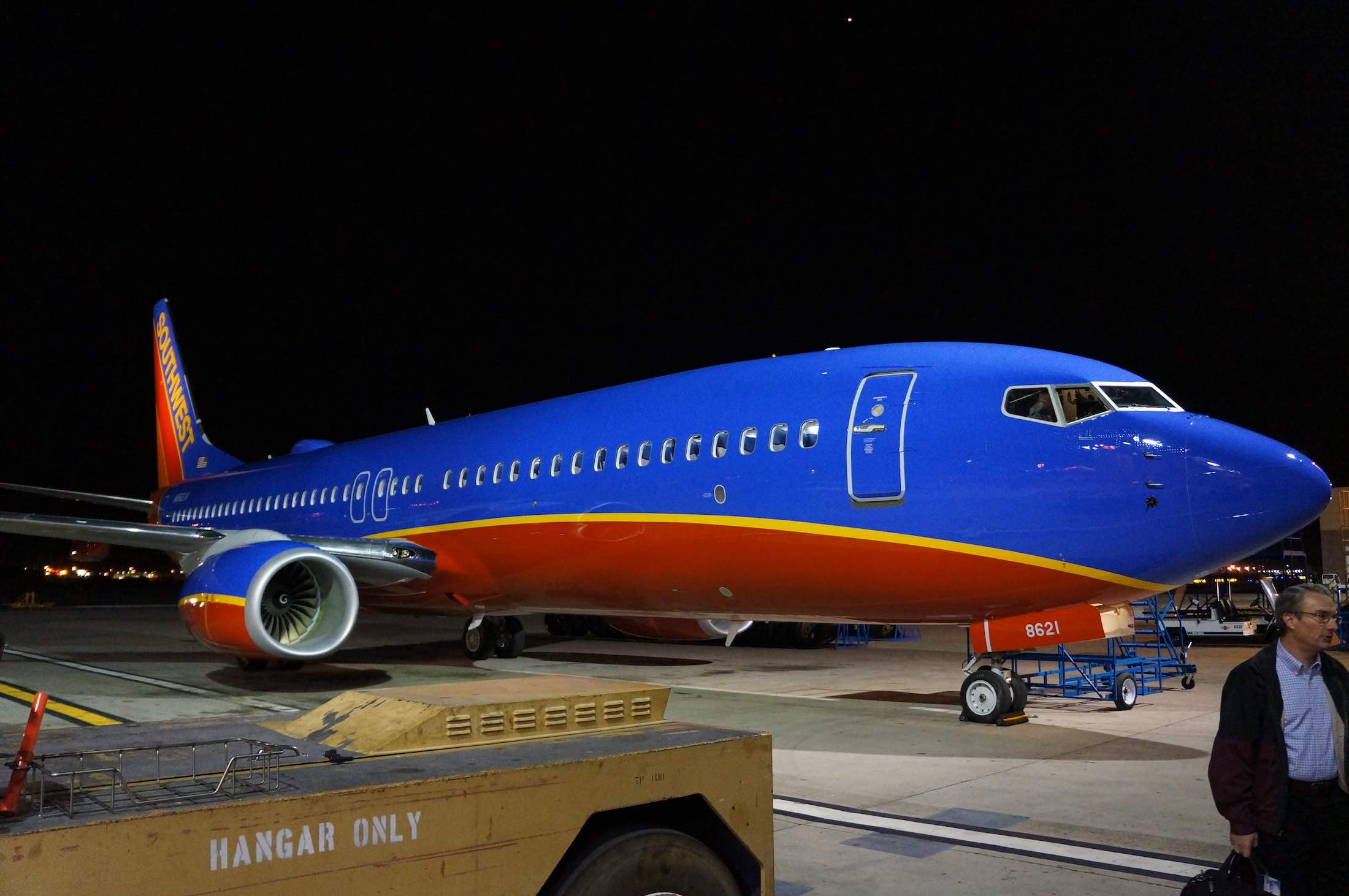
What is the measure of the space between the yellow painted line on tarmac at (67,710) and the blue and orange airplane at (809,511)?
1.58 meters

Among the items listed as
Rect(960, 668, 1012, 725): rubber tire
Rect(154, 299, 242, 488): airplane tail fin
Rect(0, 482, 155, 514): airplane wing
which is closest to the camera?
Rect(960, 668, 1012, 725): rubber tire

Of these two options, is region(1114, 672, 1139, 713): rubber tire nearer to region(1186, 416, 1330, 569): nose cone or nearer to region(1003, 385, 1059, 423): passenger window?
region(1186, 416, 1330, 569): nose cone

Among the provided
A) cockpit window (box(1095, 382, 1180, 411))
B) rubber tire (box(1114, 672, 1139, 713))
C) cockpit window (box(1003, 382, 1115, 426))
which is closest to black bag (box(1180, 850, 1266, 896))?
cockpit window (box(1003, 382, 1115, 426))

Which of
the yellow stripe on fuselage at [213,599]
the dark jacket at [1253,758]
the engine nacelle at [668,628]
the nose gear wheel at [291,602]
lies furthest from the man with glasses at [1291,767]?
the nose gear wheel at [291,602]

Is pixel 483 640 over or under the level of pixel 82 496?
under

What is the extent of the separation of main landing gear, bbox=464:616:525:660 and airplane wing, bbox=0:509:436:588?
2.46 metres

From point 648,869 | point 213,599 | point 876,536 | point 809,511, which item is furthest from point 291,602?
point 648,869

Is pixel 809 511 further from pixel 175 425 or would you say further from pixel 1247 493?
pixel 175 425

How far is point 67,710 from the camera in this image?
10.2 metres

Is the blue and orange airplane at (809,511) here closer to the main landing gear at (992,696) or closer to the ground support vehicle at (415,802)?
the main landing gear at (992,696)

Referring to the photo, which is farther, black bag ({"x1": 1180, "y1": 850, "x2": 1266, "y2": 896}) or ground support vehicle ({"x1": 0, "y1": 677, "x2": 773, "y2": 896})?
black bag ({"x1": 1180, "y1": 850, "x2": 1266, "y2": 896})

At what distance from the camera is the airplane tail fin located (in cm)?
2266

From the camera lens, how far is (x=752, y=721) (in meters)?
9.80

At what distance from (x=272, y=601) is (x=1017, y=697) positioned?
8514mm
